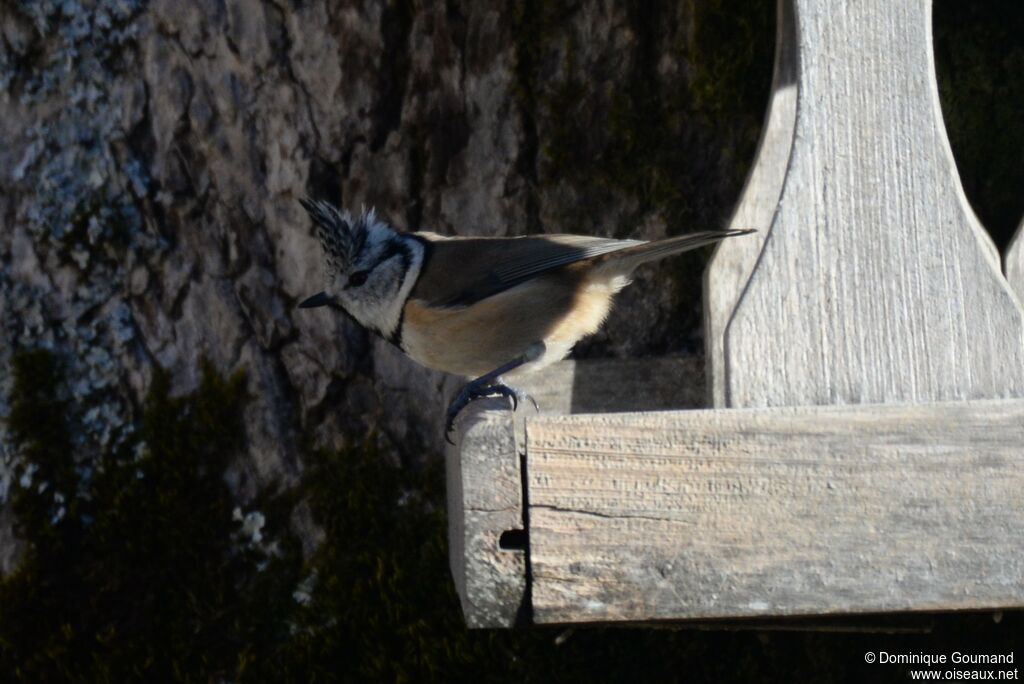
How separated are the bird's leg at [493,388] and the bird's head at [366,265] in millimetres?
330

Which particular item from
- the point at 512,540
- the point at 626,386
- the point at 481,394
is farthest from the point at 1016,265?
the point at 481,394

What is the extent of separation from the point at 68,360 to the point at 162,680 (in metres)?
0.96

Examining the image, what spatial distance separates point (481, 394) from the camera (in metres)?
3.30

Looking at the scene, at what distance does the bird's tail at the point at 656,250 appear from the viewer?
2830mm

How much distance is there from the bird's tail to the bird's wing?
3 centimetres

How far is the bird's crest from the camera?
10.6 ft

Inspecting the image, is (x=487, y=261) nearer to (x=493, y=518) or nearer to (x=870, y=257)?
Answer: (x=870, y=257)

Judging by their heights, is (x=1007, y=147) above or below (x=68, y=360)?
above

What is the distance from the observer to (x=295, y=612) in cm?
338

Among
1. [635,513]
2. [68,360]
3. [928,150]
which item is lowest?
[635,513]

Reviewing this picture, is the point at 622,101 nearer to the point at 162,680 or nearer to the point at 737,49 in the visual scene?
the point at 737,49

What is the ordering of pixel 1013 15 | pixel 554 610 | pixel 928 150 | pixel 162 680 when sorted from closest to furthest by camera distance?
pixel 554 610 < pixel 928 150 < pixel 162 680 < pixel 1013 15

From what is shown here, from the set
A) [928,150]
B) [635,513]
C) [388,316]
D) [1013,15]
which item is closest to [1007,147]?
[1013,15]

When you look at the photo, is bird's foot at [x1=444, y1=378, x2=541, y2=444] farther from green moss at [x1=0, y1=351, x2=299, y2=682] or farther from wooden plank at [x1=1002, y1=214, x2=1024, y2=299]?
wooden plank at [x1=1002, y1=214, x2=1024, y2=299]
